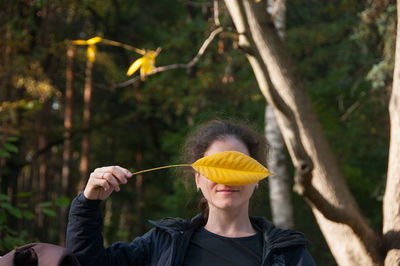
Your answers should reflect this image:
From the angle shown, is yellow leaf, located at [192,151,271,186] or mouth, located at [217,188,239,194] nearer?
yellow leaf, located at [192,151,271,186]

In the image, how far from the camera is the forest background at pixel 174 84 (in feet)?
27.4

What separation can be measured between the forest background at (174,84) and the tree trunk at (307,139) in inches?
86.8

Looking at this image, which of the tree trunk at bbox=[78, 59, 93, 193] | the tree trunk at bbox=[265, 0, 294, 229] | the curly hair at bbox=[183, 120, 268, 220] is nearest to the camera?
the curly hair at bbox=[183, 120, 268, 220]

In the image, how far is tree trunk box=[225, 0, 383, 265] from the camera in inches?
133

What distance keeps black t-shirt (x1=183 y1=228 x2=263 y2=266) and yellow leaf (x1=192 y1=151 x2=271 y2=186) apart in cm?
35

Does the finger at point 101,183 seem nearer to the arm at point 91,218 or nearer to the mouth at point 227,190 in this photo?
the arm at point 91,218

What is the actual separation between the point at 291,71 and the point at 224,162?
188 cm

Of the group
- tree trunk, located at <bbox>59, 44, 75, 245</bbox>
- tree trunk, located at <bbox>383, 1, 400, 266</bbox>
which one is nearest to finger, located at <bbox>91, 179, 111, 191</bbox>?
tree trunk, located at <bbox>383, 1, 400, 266</bbox>

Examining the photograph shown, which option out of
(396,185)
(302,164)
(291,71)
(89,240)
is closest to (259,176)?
(89,240)

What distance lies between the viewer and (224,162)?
191cm

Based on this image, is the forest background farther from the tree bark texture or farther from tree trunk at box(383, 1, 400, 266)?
tree trunk at box(383, 1, 400, 266)

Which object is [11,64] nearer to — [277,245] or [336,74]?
[336,74]

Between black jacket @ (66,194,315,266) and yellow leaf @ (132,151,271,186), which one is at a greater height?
yellow leaf @ (132,151,271,186)

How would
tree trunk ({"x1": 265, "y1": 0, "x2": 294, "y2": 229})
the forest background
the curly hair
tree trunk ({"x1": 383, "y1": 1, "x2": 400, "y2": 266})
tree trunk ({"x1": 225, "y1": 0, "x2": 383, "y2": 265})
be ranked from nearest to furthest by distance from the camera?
1. the curly hair
2. tree trunk ({"x1": 383, "y1": 1, "x2": 400, "y2": 266})
3. tree trunk ({"x1": 225, "y1": 0, "x2": 383, "y2": 265})
4. tree trunk ({"x1": 265, "y1": 0, "x2": 294, "y2": 229})
5. the forest background
